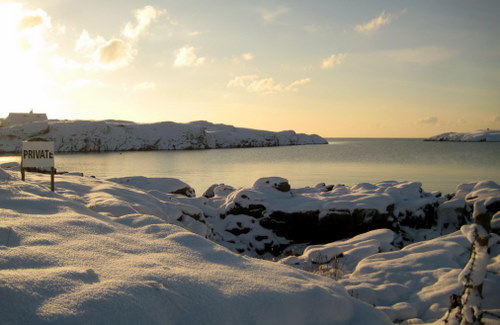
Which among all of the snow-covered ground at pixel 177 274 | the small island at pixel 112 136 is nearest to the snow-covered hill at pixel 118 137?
the small island at pixel 112 136

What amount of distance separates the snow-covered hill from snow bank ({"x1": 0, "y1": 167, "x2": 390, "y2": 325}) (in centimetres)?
9977

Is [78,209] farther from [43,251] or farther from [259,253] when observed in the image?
[259,253]

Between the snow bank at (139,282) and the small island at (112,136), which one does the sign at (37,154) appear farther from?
the small island at (112,136)

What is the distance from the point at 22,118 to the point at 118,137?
135 feet

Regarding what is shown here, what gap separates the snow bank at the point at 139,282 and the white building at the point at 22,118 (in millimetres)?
136434

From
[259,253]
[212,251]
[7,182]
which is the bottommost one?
[259,253]

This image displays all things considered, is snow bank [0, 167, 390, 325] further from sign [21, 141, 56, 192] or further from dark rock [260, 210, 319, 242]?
dark rock [260, 210, 319, 242]

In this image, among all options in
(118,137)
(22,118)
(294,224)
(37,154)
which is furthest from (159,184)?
(22,118)

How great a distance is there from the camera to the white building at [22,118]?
119275mm

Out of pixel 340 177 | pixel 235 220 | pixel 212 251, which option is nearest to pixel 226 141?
pixel 340 177

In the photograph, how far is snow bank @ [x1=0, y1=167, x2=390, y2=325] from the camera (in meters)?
2.73

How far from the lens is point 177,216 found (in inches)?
399

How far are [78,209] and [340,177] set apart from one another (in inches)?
1210

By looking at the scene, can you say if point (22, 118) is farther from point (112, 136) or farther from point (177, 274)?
point (177, 274)
